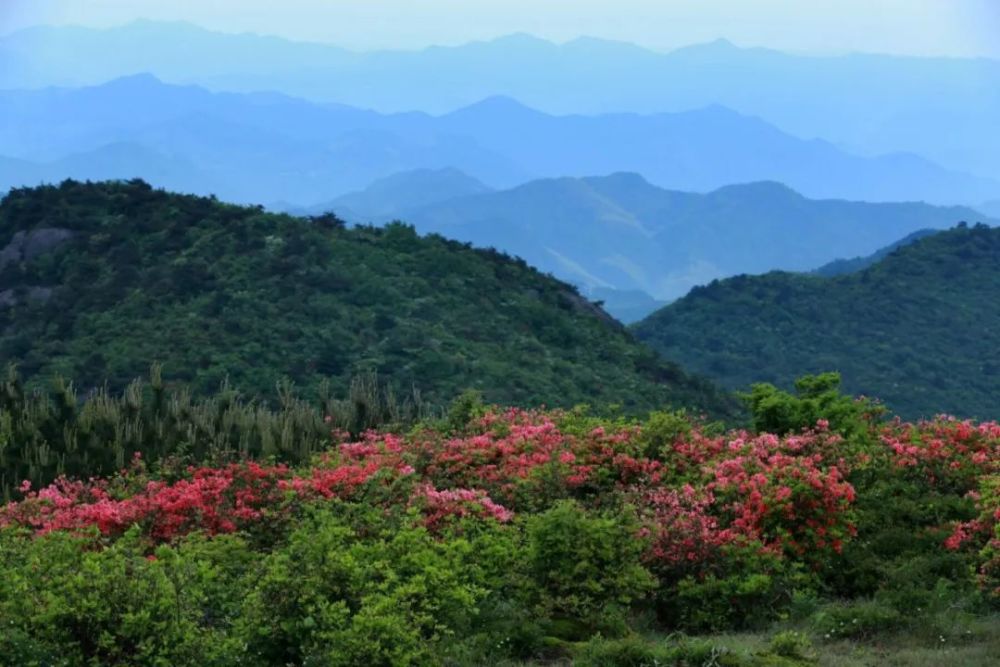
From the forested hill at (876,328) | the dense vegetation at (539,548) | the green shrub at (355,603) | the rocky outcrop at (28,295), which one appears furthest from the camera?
the forested hill at (876,328)

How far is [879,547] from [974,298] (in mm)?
58839

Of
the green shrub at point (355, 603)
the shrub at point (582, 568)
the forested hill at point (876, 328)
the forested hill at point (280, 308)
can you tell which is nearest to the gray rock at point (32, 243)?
the forested hill at point (280, 308)

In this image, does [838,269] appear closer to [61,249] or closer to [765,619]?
[61,249]

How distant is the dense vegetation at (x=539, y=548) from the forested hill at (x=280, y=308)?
20.2 meters

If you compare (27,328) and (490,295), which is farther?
(490,295)

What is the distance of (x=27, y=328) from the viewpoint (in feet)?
129

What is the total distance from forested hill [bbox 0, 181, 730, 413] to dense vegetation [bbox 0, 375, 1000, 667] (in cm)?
2018

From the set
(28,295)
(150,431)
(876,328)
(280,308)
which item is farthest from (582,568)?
(876,328)

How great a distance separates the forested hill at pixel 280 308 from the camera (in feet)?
119

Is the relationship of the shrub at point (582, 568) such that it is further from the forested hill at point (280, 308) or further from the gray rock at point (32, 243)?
the gray rock at point (32, 243)

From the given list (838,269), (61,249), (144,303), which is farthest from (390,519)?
(838,269)

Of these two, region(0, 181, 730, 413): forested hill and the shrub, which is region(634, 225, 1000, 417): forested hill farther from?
the shrub

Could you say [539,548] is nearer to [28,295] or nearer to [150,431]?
[150,431]

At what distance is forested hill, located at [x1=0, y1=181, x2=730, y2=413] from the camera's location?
36188mm
